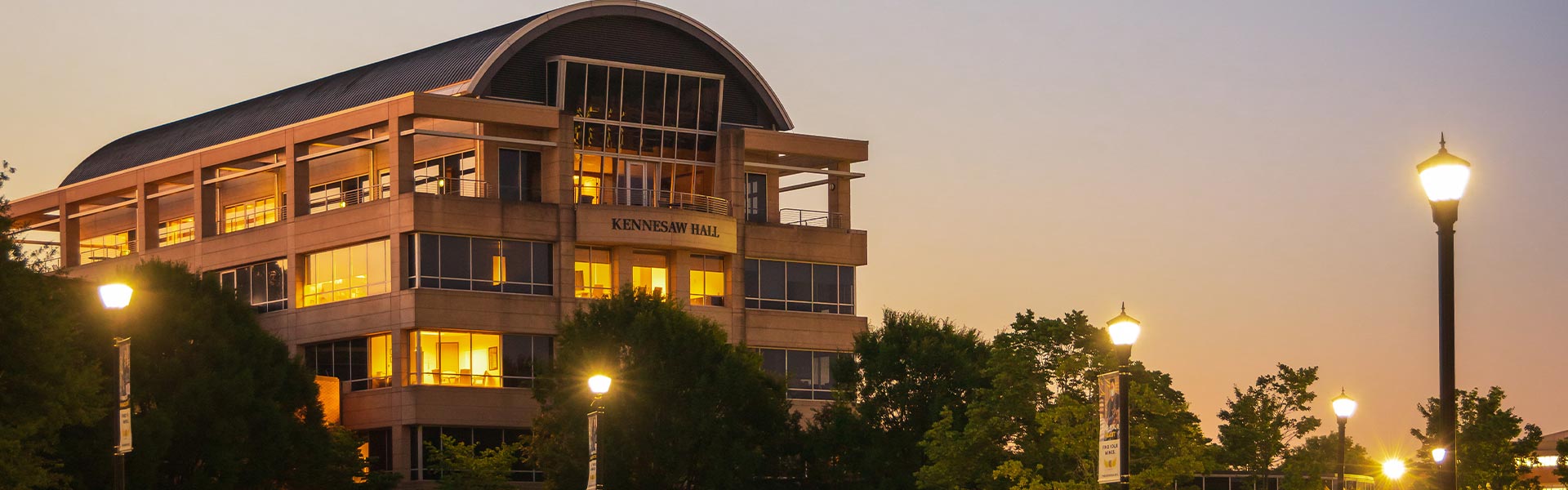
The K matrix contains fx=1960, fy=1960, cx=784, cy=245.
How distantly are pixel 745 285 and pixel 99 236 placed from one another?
35.3 metres

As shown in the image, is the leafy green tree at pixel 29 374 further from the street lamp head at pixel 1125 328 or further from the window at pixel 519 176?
the window at pixel 519 176

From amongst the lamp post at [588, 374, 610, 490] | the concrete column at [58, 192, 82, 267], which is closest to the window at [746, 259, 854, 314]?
the concrete column at [58, 192, 82, 267]

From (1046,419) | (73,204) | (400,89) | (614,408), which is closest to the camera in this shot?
(1046,419)

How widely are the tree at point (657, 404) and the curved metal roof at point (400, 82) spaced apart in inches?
557

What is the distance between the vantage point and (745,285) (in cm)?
8738

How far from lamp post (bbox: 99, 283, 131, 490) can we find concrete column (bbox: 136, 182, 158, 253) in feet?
195

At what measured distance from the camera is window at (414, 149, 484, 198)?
8125 centimetres

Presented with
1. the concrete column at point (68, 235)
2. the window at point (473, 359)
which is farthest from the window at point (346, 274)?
the concrete column at point (68, 235)

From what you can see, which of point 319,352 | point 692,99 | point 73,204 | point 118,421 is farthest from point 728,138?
point 118,421

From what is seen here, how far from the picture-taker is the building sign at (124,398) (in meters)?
31.9

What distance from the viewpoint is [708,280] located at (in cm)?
8625

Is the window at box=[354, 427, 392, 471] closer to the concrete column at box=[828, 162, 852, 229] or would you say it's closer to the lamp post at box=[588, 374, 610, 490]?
the concrete column at box=[828, 162, 852, 229]

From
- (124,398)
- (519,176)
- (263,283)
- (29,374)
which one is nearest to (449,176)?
(519,176)

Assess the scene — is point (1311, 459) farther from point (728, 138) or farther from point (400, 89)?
point (400, 89)
